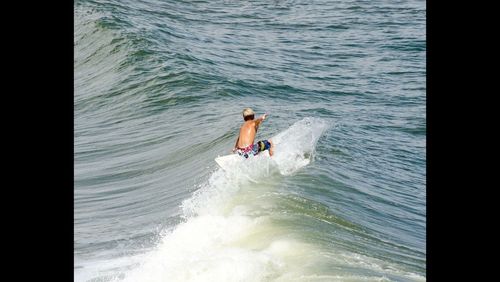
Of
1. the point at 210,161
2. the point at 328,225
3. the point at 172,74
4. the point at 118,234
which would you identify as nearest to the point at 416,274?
the point at 328,225

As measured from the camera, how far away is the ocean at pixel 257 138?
28.9 ft

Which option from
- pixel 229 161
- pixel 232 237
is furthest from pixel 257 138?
pixel 232 237

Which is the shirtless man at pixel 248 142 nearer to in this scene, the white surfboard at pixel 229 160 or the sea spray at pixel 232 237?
the white surfboard at pixel 229 160

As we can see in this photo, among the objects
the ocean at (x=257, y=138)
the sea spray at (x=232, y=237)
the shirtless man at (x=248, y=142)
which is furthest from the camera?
the shirtless man at (x=248, y=142)

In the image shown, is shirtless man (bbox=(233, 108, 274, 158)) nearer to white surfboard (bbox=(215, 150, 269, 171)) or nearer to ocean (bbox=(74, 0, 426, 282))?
white surfboard (bbox=(215, 150, 269, 171))

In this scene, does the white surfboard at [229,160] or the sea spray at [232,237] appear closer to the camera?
the sea spray at [232,237]

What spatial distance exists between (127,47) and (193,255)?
16.2 metres

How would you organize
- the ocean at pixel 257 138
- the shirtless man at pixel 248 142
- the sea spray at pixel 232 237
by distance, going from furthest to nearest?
the shirtless man at pixel 248 142
the ocean at pixel 257 138
the sea spray at pixel 232 237

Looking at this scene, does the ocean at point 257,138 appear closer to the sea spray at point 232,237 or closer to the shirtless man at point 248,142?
the sea spray at point 232,237

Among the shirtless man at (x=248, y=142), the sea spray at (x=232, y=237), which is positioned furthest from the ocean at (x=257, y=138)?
the shirtless man at (x=248, y=142)

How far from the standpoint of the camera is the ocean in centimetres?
881

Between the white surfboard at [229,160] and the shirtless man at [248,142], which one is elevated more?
the shirtless man at [248,142]

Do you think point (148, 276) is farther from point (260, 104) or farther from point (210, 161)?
point (260, 104)

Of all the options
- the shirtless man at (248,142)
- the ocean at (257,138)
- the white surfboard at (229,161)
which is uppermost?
the shirtless man at (248,142)
